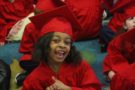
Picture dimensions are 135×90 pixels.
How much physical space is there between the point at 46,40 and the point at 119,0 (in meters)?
0.92

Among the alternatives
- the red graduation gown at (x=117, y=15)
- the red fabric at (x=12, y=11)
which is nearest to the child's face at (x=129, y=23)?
the red graduation gown at (x=117, y=15)

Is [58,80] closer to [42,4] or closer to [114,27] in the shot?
[42,4]

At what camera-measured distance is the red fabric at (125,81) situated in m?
1.76

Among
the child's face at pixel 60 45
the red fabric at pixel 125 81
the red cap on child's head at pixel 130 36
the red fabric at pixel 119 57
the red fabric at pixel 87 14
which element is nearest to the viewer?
the red fabric at pixel 125 81

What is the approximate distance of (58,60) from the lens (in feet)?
6.22

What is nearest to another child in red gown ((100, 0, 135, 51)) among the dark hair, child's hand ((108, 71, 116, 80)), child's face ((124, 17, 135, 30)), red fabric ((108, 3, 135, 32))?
red fabric ((108, 3, 135, 32))

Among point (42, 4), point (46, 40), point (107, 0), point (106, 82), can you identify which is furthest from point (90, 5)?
point (46, 40)

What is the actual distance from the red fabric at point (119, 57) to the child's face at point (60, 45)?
15.0 inches

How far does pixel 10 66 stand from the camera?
8.61ft

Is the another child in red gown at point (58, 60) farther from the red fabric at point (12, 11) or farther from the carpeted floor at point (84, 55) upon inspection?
the red fabric at point (12, 11)

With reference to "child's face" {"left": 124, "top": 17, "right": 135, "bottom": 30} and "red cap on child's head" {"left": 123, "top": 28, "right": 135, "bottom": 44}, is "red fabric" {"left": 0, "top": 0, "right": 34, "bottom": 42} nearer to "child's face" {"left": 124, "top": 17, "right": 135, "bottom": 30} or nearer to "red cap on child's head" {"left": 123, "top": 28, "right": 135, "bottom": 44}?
"child's face" {"left": 124, "top": 17, "right": 135, "bottom": 30}

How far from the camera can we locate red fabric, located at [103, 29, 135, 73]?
2120mm

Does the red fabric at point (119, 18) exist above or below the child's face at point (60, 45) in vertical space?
below

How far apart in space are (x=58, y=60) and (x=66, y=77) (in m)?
0.10
